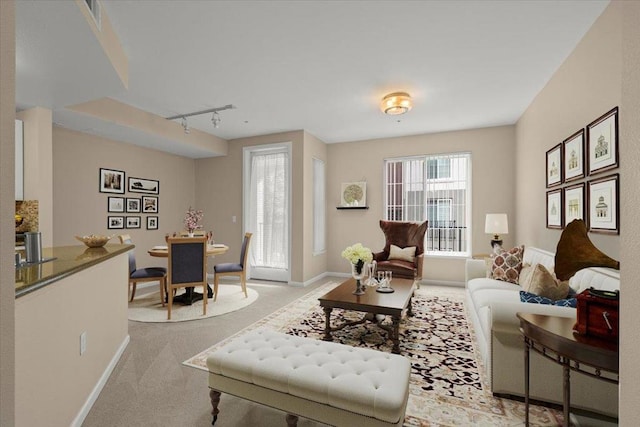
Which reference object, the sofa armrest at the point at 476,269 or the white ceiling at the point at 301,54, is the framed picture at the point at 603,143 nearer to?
the white ceiling at the point at 301,54

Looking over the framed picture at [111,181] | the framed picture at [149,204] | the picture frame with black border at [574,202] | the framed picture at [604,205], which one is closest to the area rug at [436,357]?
the framed picture at [604,205]

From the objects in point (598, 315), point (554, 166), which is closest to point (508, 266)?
point (554, 166)

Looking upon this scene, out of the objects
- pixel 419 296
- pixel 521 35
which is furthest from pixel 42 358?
pixel 419 296

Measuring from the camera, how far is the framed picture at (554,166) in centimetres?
310

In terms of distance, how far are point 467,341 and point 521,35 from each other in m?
2.79

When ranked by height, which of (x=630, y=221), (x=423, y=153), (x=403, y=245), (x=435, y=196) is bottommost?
(x=403, y=245)

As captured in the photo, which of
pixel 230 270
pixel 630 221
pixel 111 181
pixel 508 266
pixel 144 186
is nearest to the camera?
pixel 630 221

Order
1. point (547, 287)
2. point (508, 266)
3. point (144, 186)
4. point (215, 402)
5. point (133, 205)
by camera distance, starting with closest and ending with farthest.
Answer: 1. point (215, 402)
2. point (547, 287)
3. point (508, 266)
4. point (133, 205)
5. point (144, 186)

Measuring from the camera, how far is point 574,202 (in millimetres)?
2789

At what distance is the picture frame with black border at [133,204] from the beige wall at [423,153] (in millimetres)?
3507

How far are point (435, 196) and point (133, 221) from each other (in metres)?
5.37

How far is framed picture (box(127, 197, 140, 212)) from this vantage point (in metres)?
5.13

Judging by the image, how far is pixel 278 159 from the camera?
5762 mm

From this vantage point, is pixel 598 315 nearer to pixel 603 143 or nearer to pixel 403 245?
pixel 603 143
